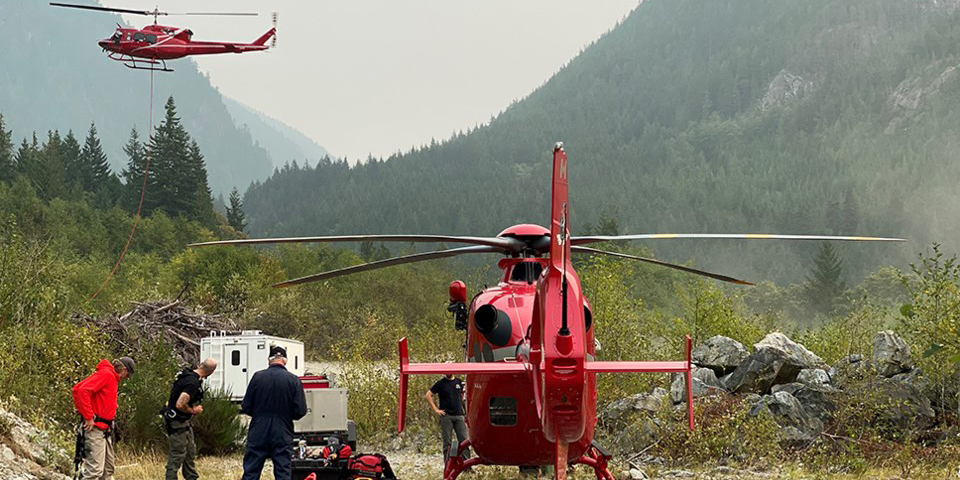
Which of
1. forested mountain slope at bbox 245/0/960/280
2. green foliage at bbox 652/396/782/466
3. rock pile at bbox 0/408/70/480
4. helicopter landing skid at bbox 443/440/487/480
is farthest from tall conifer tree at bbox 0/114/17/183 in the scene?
helicopter landing skid at bbox 443/440/487/480

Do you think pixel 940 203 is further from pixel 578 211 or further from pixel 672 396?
pixel 672 396

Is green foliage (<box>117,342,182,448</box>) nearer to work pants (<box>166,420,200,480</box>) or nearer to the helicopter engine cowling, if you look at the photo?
work pants (<box>166,420,200,480</box>)

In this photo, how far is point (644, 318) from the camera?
2952 centimetres

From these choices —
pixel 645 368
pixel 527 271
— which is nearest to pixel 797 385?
pixel 527 271

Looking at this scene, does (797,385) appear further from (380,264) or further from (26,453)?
(26,453)

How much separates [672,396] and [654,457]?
2.54m

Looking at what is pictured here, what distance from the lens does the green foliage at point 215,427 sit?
1880cm

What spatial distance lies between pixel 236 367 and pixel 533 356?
680 inches

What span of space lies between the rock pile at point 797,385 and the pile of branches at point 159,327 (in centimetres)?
1690

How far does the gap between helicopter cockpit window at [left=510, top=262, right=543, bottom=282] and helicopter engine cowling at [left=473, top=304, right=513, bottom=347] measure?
34.9 inches

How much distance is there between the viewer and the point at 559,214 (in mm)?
8695

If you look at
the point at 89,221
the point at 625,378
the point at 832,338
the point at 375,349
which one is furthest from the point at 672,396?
the point at 89,221

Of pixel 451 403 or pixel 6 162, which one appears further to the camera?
pixel 6 162

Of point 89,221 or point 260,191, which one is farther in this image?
point 260,191
